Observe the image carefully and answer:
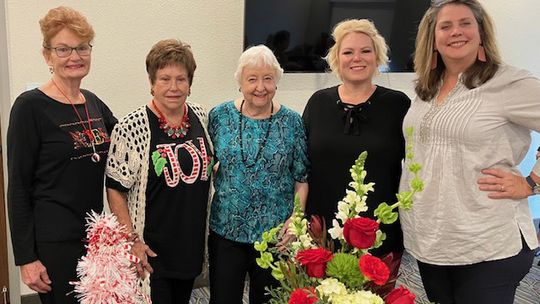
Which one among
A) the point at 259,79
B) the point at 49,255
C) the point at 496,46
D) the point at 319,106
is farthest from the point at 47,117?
the point at 496,46

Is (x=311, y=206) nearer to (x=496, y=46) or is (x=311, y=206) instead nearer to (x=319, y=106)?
(x=319, y=106)

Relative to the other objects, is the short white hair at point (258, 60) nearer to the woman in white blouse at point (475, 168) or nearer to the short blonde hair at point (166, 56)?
the short blonde hair at point (166, 56)

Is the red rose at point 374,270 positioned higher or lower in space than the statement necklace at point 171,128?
lower

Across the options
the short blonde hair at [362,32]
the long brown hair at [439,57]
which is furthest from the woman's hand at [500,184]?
the short blonde hair at [362,32]

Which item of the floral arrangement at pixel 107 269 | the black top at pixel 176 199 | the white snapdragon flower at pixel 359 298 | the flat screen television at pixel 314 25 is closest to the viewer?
the white snapdragon flower at pixel 359 298

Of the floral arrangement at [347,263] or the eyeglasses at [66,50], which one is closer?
the floral arrangement at [347,263]

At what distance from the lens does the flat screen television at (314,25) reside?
125 inches

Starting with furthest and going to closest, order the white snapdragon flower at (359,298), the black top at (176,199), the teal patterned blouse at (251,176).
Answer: the teal patterned blouse at (251,176), the black top at (176,199), the white snapdragon flower at (359,298)

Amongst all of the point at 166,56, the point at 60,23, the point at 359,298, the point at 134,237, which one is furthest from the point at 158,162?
the point at 359,298

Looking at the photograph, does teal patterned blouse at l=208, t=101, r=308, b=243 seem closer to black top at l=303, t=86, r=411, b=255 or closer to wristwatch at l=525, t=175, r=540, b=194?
black top at l=303, t=86, r=411, b=255

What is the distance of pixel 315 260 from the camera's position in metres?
0.96

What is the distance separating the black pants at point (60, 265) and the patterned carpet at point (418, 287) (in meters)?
1.45

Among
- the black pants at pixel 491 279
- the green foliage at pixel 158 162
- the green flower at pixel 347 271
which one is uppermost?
the green foliage at pixel 158 162

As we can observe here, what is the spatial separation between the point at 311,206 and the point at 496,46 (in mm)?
960
